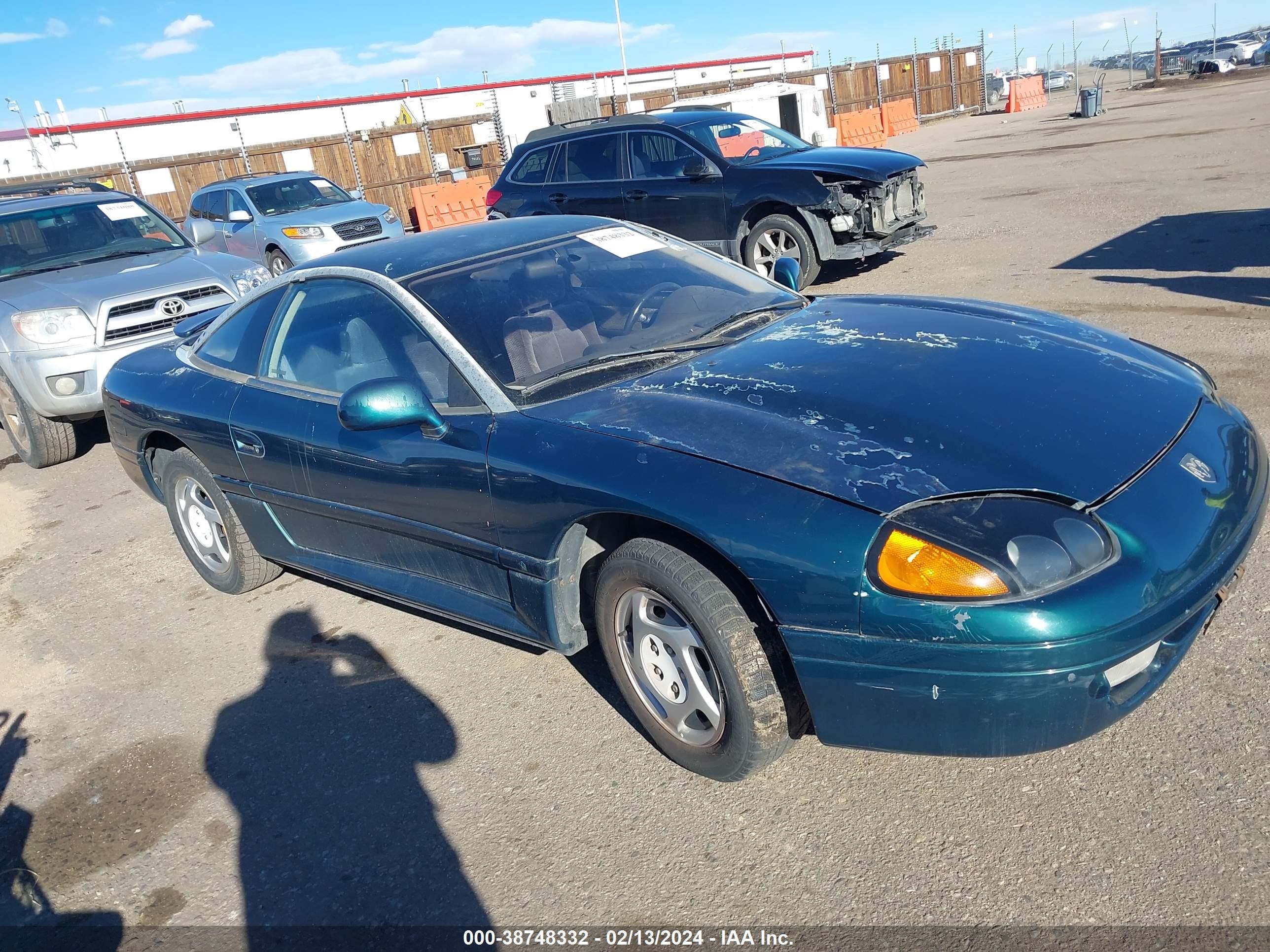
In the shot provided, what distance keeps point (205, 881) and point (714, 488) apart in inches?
74.4

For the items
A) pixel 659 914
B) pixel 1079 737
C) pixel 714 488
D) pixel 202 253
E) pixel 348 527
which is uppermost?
pixel 202 253

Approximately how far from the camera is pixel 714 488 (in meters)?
2.61

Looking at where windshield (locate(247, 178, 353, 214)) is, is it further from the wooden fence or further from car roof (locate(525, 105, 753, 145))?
the wooden fence

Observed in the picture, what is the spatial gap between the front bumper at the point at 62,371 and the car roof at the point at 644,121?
5411mm

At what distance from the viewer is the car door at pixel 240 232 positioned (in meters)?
13.8

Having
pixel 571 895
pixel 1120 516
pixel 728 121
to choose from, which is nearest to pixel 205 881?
pixel 571 895

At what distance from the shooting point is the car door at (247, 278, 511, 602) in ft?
10.7

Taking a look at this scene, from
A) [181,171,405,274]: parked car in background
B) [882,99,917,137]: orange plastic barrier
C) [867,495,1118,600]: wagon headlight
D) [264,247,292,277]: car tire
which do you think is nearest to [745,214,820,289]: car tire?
[181,171,405,274]: parked car in background

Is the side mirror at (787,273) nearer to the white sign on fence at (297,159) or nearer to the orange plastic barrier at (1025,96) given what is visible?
the white sign on fence at (297,159)

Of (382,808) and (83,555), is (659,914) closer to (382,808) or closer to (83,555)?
(382,808)

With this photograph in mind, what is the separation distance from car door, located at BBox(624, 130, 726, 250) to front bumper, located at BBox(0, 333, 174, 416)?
5.06m

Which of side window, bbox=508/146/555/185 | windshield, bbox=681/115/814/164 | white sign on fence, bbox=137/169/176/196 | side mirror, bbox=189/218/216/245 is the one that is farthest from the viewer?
white sign on fence, bbox=137/169/176/196

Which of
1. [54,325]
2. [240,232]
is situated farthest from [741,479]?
[240,232]

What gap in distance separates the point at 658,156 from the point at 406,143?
16.4 m
